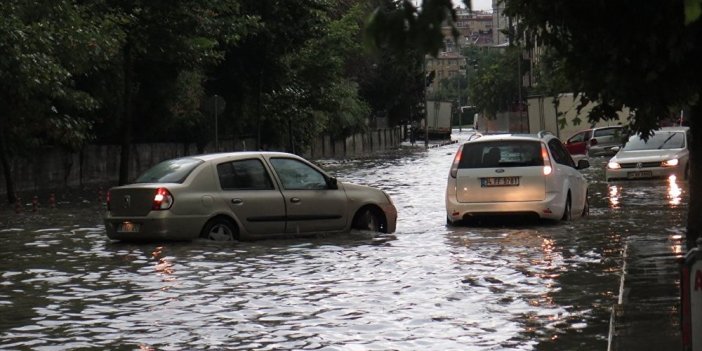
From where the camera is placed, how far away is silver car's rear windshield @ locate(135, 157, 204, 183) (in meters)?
17.6

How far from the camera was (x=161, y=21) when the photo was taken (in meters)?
33.9

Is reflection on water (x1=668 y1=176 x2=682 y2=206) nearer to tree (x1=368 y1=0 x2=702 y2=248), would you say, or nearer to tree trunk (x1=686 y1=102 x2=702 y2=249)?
tree trunk (x1=686 y1=102 x2=702 y2=249)

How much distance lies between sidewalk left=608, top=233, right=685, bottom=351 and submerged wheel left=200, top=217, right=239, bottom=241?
536cm

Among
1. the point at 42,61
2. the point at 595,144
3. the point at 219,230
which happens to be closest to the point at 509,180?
the point at 219,230

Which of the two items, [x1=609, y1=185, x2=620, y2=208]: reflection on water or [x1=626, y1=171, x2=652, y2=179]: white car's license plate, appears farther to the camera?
[x1=626, y1=171, x2=652, y2=179]: white car's license plate

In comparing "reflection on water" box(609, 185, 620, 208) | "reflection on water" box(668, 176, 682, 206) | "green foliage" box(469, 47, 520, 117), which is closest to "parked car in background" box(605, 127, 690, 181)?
"reflection on water" box(668, 176, 682, 206)

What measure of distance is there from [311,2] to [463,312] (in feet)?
126

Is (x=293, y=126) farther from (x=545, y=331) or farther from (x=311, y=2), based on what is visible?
(x=545, y=331)

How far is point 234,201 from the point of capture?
17547 mm

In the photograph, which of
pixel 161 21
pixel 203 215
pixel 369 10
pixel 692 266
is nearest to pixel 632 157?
A: pixel 161 21

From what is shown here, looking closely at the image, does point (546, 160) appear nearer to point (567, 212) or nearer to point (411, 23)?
point (567, 212)

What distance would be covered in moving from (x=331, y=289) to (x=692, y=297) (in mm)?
6668

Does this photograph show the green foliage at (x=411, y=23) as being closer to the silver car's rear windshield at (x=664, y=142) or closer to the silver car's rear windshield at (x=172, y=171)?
the silver car's rear windshield at (x=172, y=171)

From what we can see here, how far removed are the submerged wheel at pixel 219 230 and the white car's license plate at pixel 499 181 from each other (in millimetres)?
4459
